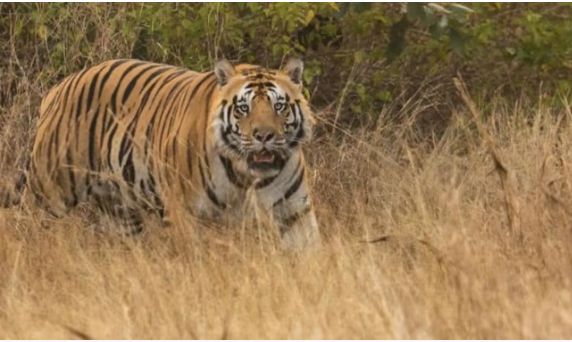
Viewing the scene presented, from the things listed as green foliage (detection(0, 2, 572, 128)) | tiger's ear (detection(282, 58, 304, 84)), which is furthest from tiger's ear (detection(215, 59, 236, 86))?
green foliage (detection(0, 2, 572, 128))

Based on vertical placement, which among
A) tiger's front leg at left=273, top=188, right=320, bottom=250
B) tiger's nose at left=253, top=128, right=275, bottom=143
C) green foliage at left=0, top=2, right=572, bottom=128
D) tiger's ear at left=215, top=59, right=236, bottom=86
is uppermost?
tiger's ear at left=215, top=59, right=236, bottom=86

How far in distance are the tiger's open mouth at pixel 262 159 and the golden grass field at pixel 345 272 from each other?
0.30 m

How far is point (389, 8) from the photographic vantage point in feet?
28.3

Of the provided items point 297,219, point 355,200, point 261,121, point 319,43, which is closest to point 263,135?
point 261,121

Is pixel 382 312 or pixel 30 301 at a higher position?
pixel 382 312

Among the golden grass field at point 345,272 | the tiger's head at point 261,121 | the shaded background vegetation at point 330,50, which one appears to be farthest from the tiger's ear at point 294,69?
the shaded background vegetation at point 330,50

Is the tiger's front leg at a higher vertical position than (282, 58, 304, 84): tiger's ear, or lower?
lower

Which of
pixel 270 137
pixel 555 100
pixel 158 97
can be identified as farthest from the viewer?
pixel 555 100

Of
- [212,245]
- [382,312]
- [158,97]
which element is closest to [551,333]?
[382,312]

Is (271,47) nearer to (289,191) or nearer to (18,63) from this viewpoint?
(18,63)

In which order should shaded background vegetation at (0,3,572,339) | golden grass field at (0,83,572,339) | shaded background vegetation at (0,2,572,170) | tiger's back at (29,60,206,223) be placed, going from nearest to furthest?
1. golden grass field at (0,83,572,339)
2. shaded background vegetation at (0,3,572,339)
3. tiger's back at (29,60,206,223)
4. shaded background vegetation at (0,2,572,170)

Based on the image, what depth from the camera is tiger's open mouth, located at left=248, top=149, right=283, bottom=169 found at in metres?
6.49

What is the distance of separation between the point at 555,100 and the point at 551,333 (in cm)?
410

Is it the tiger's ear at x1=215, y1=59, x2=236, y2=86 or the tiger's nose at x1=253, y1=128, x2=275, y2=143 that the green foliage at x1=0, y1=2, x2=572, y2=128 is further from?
the tiger's nose at x1=253, y1=128, x2=275, y2=143
